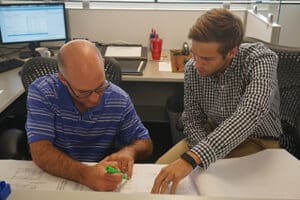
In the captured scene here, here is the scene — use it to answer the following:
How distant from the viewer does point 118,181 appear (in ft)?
3.45

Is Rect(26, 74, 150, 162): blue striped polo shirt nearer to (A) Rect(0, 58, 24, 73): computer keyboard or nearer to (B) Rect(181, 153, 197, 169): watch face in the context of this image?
(B) Rect(181, 153, 197, 169): watch face

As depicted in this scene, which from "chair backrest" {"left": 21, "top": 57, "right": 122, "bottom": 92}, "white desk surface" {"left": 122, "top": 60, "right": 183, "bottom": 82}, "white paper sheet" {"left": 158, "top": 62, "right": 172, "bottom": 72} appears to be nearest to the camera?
"chair backrest" {"left": 21, "top": 57, "right": 122, "bottom": 92}

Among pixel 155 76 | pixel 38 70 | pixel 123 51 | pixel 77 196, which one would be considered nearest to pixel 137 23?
pixel 123 51

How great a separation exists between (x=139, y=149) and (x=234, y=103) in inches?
18.0

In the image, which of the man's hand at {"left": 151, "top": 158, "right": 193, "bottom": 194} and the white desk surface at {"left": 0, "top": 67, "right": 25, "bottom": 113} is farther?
the white desk surface at {"left": 0, "top": 67, "right": 25, "bottom": 113}

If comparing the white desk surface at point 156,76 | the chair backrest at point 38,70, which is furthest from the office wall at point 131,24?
the chair backrest at point 38,70

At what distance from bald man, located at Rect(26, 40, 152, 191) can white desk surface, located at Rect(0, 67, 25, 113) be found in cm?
56

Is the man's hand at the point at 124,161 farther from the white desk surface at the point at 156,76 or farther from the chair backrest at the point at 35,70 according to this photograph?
the white desk surface at the point at 156,76

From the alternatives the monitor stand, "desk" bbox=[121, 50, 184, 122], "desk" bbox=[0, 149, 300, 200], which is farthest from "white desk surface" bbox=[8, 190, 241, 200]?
"desk" bbox=[121, 50, 184, 122]

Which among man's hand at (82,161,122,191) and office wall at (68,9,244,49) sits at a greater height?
office wall at (68,9,244,49)

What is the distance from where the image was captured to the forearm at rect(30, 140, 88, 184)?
110 centimetres

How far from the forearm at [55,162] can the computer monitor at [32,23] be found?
1.56 m

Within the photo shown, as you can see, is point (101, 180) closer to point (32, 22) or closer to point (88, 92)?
point (88, 92)

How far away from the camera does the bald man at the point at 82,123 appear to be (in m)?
1.14
